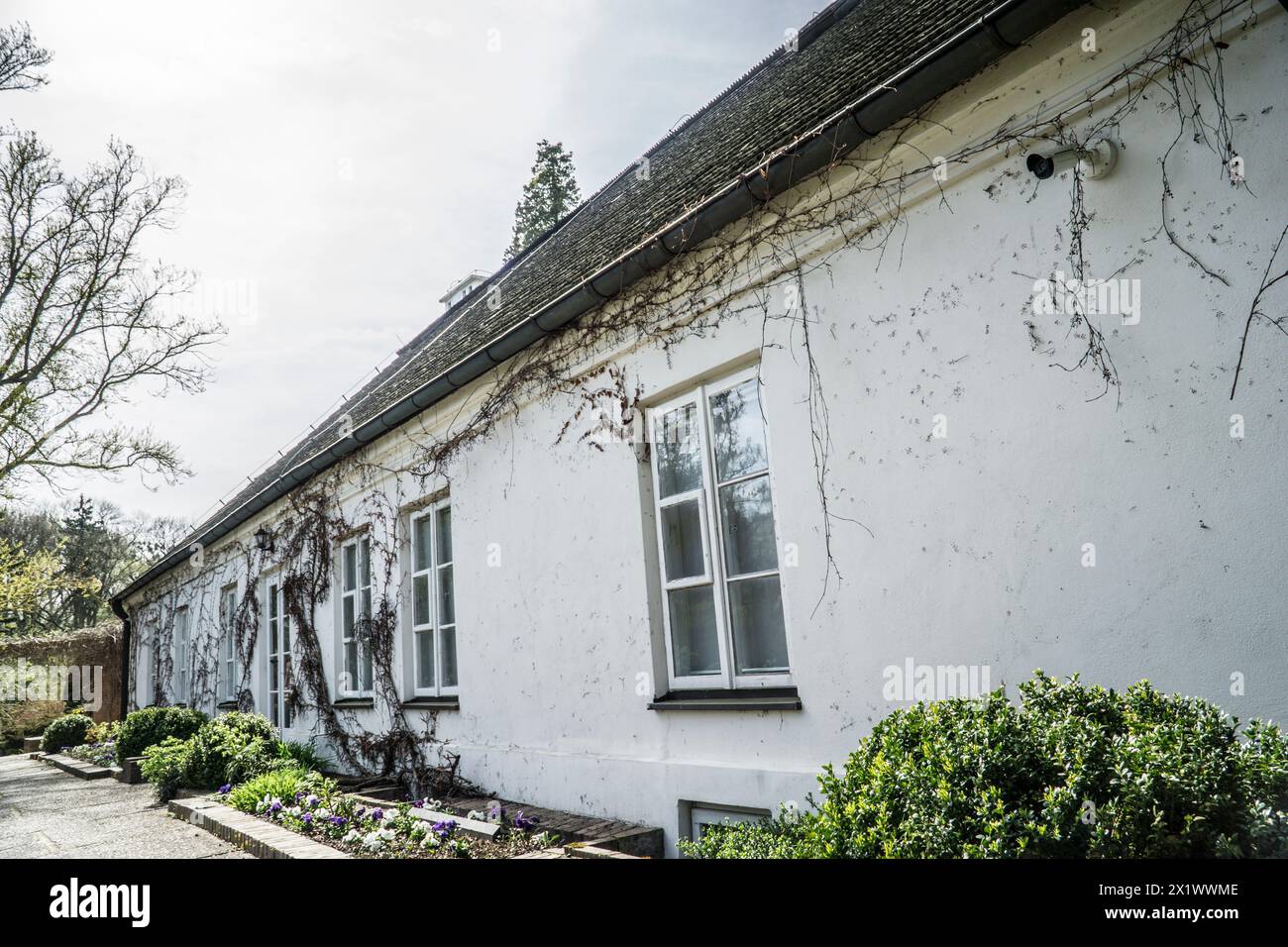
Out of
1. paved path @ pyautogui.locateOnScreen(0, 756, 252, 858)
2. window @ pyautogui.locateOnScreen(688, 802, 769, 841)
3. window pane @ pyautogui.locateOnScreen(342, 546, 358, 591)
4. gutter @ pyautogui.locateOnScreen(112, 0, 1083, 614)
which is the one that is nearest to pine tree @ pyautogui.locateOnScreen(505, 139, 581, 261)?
window pane @ pyautogui.locateOnScreen(342, 546, 358, 591)

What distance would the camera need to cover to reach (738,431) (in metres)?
5.39

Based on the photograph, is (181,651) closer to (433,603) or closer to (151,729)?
(151,729)

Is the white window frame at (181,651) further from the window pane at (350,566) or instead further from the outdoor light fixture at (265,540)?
the window pane at (350,566)

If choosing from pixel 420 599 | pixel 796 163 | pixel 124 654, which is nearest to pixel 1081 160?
pixel 796 163

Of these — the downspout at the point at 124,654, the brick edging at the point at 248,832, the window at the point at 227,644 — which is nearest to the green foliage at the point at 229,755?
the brick edging at the point at 248,832

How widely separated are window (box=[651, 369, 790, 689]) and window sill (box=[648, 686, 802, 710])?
0.21 ft

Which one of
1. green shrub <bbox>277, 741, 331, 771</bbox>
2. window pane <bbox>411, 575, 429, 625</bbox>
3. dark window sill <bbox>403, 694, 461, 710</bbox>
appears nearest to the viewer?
dark window sill <bbox>403, 694, 461, 710</bbox>

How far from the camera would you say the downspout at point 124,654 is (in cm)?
2223

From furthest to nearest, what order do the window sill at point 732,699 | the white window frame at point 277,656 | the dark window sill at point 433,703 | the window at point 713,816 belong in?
the white window frame at point 277,656, the dark window sill at point 433,703, the window at point 713,816, the window sill at point 732,699

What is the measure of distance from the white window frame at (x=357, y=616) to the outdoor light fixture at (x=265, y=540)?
8.57 feet

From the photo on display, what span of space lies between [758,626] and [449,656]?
4.34m

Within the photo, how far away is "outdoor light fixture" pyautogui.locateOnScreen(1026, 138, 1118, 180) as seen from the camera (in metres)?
3.59

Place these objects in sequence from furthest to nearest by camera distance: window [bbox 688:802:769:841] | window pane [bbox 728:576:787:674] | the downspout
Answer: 1. the downspout
2. window pane [bbox 728:576:787:674]
3. window [bbox 688:802:769:841]

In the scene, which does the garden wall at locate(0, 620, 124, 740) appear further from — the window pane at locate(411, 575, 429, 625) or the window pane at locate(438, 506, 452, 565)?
the window pane at locate(438, 506, 452, 565)
